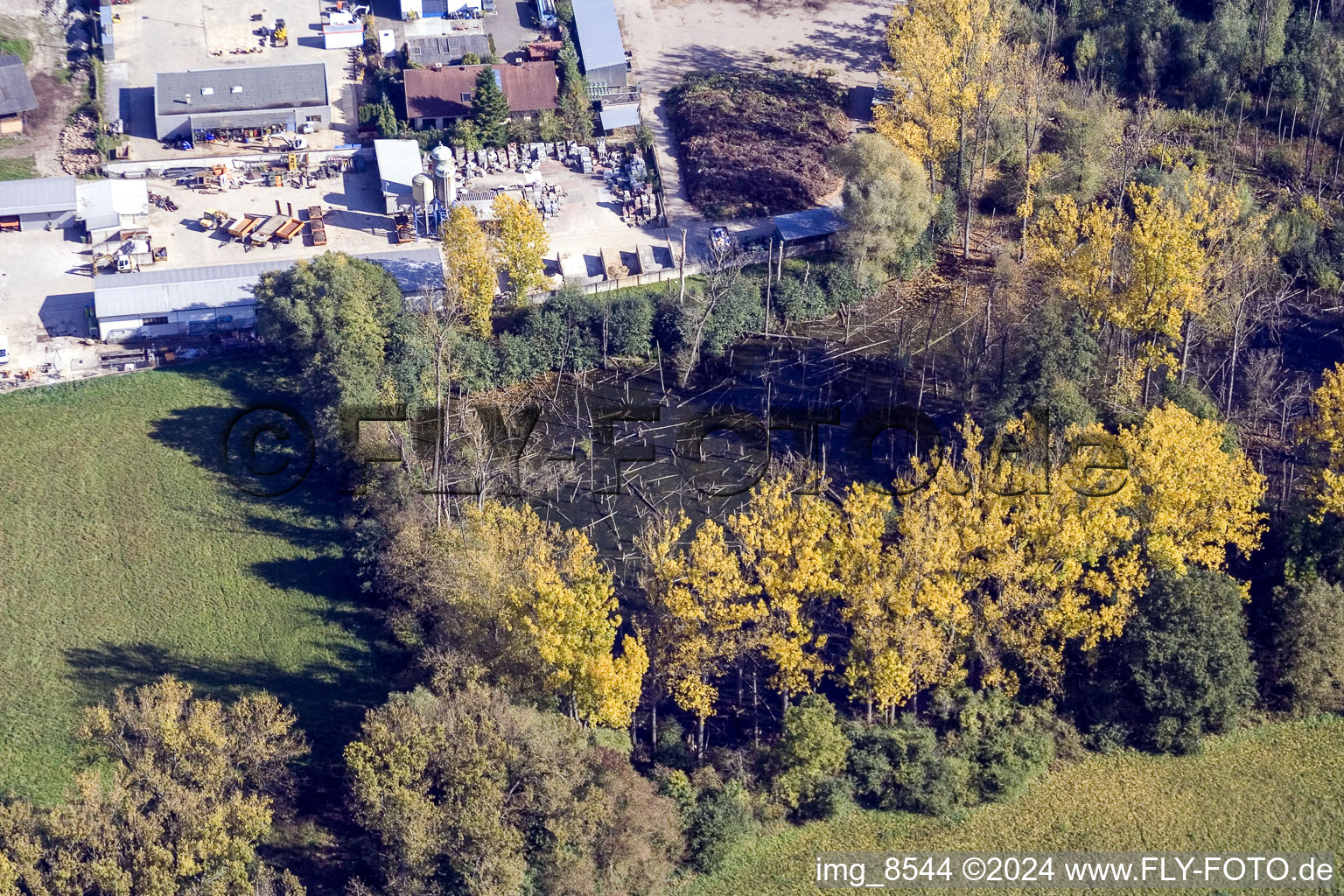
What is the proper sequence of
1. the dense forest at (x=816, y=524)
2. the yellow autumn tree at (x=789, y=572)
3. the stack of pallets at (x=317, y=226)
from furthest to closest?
the stack of pallets at (x=317, y=226) < the yellow autumn tree at (x=789, y=572) < the dense forest at (x=816, y=524)

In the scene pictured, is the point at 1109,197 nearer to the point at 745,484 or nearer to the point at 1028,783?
the point at 745,484

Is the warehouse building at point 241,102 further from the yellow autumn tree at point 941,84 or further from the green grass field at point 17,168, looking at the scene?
the yellow autumn tree at point 941,84

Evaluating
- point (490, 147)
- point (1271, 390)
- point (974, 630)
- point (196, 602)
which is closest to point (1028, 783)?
point (974, 630)

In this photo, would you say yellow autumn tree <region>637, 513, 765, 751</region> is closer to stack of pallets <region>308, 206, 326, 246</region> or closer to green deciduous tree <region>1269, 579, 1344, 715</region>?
green deciduous tree <region>1269, 579, 1344, 715</region>

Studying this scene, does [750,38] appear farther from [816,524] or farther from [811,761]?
[811,761]

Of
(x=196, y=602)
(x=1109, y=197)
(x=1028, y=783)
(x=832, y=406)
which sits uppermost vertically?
(x=1109, y=197)

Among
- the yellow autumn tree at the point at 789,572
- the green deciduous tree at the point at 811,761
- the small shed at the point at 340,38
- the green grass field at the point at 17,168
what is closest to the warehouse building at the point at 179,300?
the green grass field at the point at 17,168
